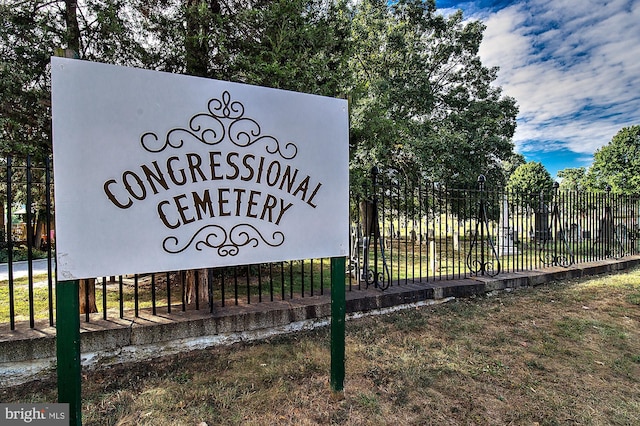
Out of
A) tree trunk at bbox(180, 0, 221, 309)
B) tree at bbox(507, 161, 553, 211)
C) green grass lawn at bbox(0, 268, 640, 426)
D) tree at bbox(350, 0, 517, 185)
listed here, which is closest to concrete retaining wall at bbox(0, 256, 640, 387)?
green grass lawn at bbox(0, 268, 640, 426)

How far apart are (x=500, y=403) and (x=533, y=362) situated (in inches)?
34.1

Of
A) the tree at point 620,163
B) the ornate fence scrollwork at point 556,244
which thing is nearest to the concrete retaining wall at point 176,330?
the ornate fence scrollwork at point 556,244

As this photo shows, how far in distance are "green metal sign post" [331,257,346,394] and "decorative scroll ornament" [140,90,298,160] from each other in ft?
3.35

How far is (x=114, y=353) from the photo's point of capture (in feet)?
9.20

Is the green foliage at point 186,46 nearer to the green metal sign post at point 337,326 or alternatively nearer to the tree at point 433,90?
the green metal sign post at point 337,326

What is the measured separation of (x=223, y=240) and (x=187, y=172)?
0.50 meters

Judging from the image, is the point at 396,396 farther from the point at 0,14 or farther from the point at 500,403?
the point at 0,14

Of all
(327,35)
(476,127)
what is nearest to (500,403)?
(327,35)

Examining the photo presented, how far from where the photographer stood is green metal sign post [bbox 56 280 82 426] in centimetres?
174

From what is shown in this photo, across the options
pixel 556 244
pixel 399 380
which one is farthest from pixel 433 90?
pixel 399 380

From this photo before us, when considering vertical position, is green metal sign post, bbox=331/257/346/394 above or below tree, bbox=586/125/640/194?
below

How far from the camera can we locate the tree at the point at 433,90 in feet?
37.0

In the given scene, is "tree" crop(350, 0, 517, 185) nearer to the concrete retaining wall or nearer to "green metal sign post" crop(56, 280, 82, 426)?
the concrete retaining wall

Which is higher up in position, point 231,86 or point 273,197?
point 231,86
